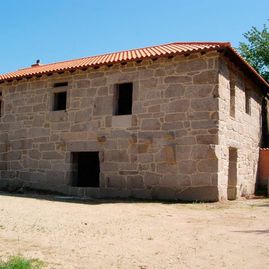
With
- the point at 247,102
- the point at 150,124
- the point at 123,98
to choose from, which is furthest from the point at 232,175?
the point at 123,98

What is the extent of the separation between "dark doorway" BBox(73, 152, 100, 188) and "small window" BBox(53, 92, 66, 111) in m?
1.66

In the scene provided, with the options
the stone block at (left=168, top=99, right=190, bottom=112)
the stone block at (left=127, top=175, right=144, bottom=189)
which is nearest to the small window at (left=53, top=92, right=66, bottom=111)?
the stone block at (left=127, top=175, right=144, bottom=189)

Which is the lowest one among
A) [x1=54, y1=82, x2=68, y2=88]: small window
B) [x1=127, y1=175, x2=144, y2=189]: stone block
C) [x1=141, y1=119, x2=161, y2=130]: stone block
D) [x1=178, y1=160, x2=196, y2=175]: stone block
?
[x1=127, y1=175, x2=144, y2=189]: stone block

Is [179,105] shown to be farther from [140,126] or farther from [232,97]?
[232,97]

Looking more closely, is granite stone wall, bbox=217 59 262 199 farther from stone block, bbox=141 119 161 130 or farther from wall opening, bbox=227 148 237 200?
stone block, bbox=141 119 161 130

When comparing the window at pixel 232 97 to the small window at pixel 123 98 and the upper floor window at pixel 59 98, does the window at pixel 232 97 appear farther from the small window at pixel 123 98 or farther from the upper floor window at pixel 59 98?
the upper floor window at pixel 59 98

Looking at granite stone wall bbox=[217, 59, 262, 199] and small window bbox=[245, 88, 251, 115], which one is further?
small window bbox=[245, 88, 251, 115]

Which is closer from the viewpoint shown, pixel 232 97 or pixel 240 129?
pixel 232 97

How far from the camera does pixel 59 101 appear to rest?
12461mm

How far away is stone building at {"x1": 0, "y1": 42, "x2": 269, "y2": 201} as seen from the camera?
9602mm

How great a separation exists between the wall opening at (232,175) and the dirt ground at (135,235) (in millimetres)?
2032

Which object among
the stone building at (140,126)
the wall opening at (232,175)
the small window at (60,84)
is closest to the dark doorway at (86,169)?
the stone building at (140,126)

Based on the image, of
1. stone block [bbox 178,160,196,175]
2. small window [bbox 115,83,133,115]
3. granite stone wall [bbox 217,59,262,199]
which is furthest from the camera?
small window [bbox 115,83,133,115]

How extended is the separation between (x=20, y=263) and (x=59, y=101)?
9.13 m
